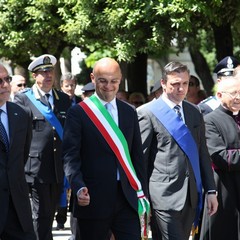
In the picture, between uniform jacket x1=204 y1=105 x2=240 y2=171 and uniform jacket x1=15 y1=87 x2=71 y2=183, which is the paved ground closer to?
uniform jacket x1=15 y1=87 x2=71 y2=183

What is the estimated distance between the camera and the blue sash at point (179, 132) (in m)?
7.62

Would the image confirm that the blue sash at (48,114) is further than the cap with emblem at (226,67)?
No

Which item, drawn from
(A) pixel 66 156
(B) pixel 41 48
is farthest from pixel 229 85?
(B) pixel 41 48

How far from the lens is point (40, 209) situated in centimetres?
899

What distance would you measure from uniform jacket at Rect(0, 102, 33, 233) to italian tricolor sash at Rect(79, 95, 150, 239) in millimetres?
572

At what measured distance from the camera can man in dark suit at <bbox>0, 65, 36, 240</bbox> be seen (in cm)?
666

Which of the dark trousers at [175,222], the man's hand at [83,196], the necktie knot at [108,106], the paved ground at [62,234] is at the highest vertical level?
the necktie knot at [108,106]

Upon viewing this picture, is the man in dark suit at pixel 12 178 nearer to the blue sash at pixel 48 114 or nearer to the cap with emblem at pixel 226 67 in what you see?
the blue sash at pixel 48 114

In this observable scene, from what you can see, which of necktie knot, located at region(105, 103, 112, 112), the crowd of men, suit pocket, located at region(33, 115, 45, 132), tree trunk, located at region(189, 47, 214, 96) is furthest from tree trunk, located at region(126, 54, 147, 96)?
necktie knot, located at region(105, 103, 112, 112)

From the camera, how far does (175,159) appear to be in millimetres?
7594

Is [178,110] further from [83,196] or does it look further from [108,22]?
[108,22]

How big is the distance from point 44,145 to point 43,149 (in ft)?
0.15

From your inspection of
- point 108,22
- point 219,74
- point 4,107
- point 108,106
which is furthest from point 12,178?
point 108,22

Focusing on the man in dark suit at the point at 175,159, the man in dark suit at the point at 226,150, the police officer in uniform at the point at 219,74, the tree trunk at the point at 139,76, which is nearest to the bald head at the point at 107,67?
the man in dark suit at the point at 175,159
